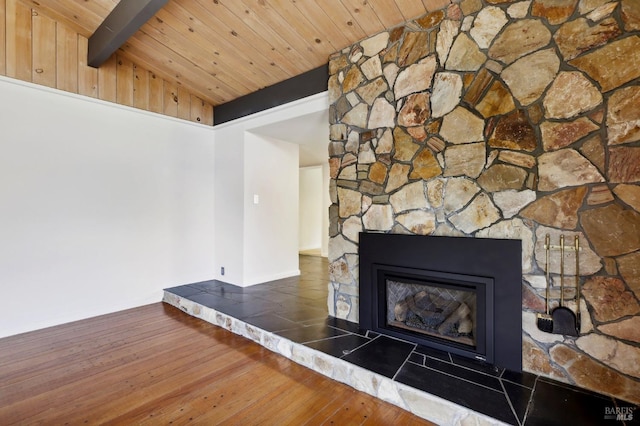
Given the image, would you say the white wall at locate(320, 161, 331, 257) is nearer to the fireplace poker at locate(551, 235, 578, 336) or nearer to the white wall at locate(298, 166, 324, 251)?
the white wall at locate(298, 166, 324, 251)

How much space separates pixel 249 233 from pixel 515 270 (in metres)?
3.13

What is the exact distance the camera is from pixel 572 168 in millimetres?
1850

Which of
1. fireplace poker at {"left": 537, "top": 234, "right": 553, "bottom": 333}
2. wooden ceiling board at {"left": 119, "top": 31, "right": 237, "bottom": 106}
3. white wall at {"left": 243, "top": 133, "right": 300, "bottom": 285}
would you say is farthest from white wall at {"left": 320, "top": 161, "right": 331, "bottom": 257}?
fireplace poker at {"left": 537, "top": 234, "right": 553, "bottom": 333}

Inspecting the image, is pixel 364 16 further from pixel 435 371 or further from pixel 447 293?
pixel 435 371

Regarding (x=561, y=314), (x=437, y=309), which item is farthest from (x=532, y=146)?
(x=437, y=309)

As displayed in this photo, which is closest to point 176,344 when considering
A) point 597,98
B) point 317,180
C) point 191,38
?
point 191,38

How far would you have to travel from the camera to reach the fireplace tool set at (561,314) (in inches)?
72.1

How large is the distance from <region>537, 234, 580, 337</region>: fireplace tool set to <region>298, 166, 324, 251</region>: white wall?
19.1 ft

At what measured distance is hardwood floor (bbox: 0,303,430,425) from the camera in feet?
5.86

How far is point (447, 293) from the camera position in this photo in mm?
2404

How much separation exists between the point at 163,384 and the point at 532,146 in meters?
3.00

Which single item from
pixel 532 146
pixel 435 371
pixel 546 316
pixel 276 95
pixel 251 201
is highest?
pixel 276 95

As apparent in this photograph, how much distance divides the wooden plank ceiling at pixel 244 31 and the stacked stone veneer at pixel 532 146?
10.3 inches

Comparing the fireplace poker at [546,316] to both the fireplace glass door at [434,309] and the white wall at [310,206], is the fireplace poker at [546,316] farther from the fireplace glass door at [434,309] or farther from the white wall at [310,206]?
the white wall at [310,206]
